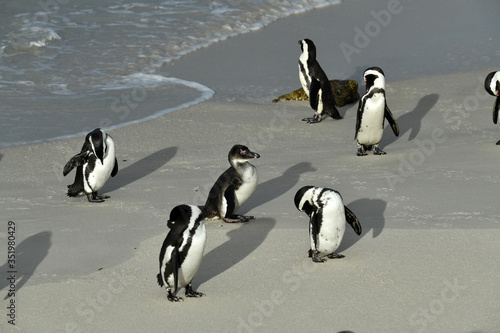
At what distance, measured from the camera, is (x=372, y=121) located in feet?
26.5

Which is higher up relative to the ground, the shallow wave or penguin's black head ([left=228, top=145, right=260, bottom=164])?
penguin's black head ([left=228, top=145, right=260, bottom=164])

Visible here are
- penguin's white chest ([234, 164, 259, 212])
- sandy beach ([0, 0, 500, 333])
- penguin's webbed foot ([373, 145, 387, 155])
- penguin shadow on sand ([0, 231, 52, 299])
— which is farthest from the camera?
penguin's webbed foot ([373, 145, 387, 155])

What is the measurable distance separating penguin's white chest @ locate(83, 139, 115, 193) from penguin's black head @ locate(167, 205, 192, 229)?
6.86ft

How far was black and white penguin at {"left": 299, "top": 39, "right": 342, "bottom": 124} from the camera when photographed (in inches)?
376

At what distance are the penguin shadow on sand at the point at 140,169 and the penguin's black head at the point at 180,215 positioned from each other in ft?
7.96

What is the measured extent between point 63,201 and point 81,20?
8.91m

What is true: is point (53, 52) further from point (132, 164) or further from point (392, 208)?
point (392, 208)

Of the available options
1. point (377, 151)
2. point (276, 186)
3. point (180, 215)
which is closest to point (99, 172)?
point (276, 186)

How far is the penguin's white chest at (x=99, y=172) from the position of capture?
6.97 m

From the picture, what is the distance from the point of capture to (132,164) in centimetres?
809

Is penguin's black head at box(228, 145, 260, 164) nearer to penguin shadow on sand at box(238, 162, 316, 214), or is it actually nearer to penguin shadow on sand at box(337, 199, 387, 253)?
penguin shadow on sand at box(238, 162, 316, 214)

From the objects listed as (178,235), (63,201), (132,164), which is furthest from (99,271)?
(132,164)

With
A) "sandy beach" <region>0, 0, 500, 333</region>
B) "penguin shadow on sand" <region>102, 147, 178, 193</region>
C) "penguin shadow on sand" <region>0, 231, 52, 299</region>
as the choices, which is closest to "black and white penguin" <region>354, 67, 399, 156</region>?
"sandy beach" <region>0, 0, 500, 333</region>

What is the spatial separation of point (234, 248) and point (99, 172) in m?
1.68
